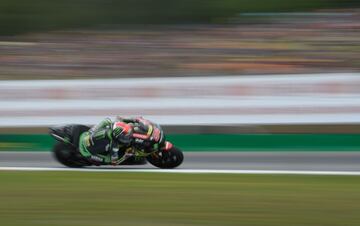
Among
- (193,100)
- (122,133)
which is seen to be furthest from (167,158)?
(193,100)

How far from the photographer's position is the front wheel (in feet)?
30.8

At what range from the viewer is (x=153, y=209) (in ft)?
20.7

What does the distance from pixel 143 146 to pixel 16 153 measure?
9.90 ft

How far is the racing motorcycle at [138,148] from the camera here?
910cm

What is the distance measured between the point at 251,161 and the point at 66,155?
2.73 metres

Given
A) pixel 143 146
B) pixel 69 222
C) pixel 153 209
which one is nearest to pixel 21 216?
pixel 69 222

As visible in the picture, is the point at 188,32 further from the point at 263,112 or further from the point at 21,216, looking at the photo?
the point at 21,216

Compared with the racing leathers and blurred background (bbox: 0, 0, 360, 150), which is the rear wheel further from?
blurred background (bbox: 0, 0, 360, 150)

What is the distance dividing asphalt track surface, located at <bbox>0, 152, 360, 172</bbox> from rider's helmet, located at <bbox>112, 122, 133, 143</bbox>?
31.4 inches

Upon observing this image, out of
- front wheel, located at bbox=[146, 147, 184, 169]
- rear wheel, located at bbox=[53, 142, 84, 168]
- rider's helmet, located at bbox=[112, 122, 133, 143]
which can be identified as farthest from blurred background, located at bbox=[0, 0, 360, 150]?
rider's helmet, located at bbox=[112, 122, 133, 143]

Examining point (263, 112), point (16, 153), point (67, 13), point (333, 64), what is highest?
point (67, 13)

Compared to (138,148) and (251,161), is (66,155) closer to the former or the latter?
(138,148)

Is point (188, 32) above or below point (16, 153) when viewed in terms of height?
above

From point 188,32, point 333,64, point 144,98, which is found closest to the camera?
point 144,98
